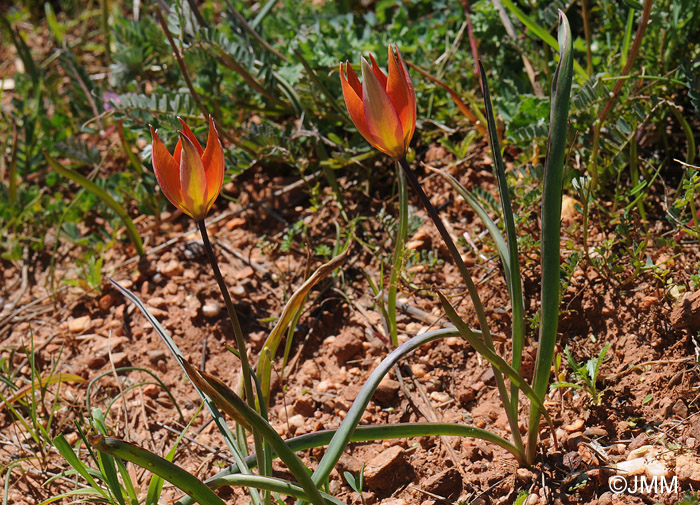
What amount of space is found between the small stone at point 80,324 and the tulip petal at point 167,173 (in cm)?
132

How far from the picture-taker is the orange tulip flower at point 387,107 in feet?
3.41

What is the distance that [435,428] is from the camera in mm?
1275

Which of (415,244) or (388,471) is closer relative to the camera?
(388,471)

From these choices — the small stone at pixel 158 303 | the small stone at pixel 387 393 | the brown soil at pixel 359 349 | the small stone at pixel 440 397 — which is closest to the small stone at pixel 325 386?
the brown soil at pixel 359 349

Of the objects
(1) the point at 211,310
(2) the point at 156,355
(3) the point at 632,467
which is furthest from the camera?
(1) the point at 211,310

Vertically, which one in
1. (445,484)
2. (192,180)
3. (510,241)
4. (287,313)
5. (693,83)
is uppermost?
(192,180)

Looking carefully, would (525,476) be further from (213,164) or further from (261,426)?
(213,164)

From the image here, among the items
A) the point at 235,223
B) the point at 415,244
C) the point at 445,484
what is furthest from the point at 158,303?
the point at 445,484

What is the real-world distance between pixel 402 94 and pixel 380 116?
65 millimetres

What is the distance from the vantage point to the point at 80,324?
2234mm

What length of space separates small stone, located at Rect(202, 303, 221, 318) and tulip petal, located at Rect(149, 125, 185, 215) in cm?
110

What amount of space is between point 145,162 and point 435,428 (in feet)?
5.92

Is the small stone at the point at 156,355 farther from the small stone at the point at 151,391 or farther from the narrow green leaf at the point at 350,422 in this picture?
the narrow green leaf at the point at 350,422

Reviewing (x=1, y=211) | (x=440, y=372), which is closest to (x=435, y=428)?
(x=440, y=372)
